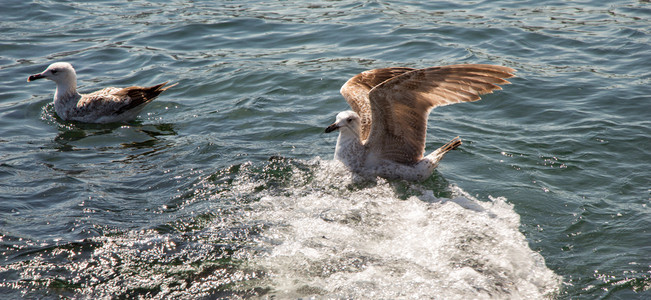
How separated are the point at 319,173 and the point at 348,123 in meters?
0.66

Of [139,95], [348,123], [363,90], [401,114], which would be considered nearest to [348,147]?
[348,123]

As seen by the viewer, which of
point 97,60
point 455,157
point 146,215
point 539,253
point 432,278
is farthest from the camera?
point 97,60

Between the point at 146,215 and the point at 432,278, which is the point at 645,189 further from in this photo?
the point at 146,215

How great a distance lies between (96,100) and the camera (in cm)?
900

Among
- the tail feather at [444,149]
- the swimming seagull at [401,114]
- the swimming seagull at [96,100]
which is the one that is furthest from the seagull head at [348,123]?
the swimming seagull at [96,100]

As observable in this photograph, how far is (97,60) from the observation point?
11.4m

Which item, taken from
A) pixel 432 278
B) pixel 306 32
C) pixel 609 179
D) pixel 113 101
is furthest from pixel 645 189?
pixel 306 32

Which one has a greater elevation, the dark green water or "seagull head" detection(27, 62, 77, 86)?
"seagull head" detection(27, 62, 77, 86)

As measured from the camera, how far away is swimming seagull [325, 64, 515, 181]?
622cm

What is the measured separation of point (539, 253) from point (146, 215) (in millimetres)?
3553

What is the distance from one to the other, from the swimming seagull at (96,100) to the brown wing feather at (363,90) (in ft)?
9.38

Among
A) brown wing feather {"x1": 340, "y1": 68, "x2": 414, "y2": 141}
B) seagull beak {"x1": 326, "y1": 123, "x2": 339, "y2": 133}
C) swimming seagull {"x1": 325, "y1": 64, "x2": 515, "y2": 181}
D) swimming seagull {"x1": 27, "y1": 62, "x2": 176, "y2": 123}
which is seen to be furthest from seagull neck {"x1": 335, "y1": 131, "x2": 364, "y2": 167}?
swimming seagull {"x1": 27, "y1": 62, "x2": 176, "y2": 123}

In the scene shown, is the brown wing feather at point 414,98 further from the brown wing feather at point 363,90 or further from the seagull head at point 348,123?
the brown wing feather at point 363,90

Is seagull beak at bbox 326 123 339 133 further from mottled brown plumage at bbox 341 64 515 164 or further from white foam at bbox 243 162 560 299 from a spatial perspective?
white foam at bbox 243 162 560 299
